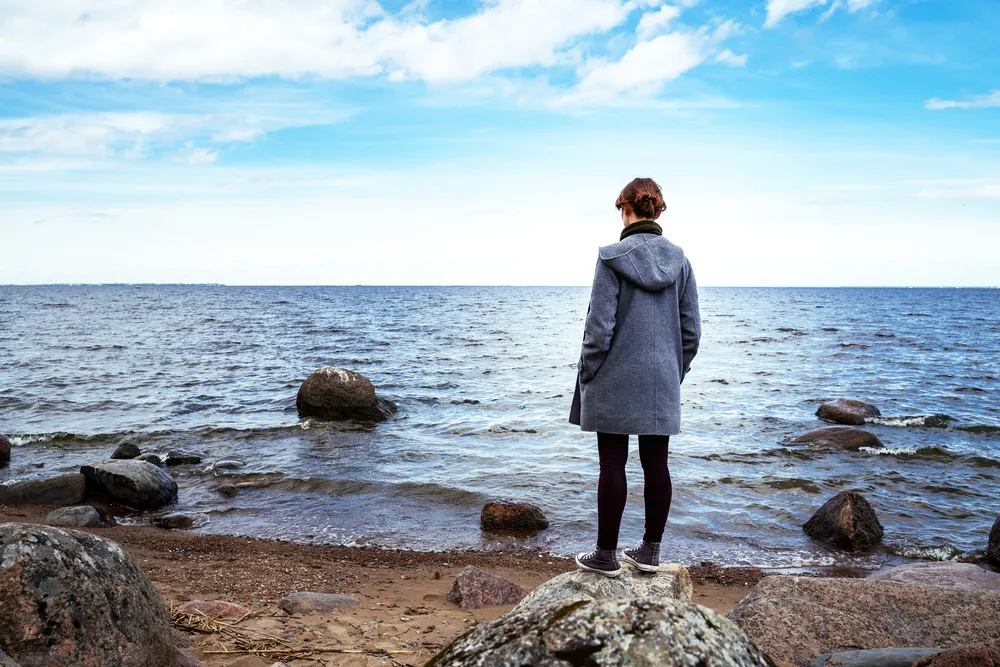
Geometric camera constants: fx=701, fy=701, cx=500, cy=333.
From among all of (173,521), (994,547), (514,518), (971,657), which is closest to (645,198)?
(971,657)

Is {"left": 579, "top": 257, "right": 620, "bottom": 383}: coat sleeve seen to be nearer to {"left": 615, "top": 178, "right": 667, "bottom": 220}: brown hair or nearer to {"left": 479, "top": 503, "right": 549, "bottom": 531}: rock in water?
{"left": 615, "top": 178, "right": 667, "bottom": 220}: brown hair

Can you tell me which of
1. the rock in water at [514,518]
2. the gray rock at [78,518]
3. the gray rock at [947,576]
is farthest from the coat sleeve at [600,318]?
the gray rock at [78,518]

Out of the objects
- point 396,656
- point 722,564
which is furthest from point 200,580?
point 722,564

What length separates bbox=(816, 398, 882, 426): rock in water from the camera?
53.6 ft

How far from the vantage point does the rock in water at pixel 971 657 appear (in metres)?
2.94

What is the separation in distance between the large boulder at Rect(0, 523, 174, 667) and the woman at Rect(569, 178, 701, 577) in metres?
2.59

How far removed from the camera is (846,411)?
16.4 metres

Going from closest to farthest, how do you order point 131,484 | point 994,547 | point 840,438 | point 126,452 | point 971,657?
1. point 971,657
2. point 994,547
3. point 131,484
4. point 126,452
5. point 840,438

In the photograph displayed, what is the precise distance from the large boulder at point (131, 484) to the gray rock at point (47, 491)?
0.18 m

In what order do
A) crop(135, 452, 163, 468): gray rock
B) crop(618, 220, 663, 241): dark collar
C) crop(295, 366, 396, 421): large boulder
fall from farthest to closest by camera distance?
1. crop(295, 366, 396, 421): large boulder
2. crop(135, 452, 163, 468): gray rock
3. crop(618, 220, 663, 241): dark collar

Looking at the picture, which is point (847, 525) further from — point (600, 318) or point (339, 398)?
point (339, 398)

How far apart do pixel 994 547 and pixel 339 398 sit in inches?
487

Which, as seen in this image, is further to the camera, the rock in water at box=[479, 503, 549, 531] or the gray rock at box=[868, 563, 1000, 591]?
the rock in water at box=[479, 503, 549, 531]

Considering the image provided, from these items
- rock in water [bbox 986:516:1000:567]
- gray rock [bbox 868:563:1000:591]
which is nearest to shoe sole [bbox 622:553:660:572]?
gray rock [bbox 868:563:1000:591]
